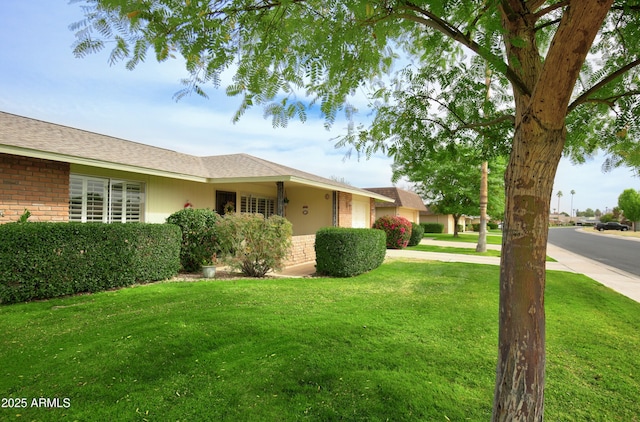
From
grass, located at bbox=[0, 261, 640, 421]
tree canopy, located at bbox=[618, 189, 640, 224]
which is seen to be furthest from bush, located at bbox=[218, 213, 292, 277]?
tree canopy, located at bbox=[618, 189, 640, 224]

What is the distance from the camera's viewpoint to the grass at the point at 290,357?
118 inches

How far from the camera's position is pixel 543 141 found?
2117 millimetres

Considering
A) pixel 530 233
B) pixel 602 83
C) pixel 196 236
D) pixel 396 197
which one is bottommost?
pixel 196 236

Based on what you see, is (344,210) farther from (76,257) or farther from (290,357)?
(290,357)

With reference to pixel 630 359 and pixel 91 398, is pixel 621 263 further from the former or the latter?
pixel 91 398

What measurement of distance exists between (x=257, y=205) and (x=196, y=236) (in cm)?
719

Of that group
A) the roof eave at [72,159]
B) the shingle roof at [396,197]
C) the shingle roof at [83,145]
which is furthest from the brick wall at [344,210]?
the shingle roof at [396,197]

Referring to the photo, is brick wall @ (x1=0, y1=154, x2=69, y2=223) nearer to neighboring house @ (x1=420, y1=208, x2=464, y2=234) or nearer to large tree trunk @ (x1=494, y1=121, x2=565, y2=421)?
large tree trunk @ (x1=494, y1=121, x2=565, y2=421)

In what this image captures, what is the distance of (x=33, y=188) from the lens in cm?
796

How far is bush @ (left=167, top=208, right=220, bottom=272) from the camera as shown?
31.7ft

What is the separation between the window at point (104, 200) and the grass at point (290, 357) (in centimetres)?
388

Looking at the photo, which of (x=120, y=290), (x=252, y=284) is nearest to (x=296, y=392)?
(x=252, y=284)

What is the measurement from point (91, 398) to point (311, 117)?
Answer: 3.27 m

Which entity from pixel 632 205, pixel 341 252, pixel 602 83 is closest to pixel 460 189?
pixel 341 252
